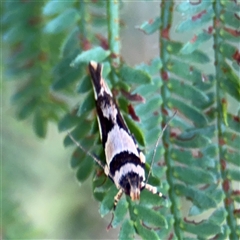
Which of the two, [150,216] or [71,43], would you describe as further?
[71,43]

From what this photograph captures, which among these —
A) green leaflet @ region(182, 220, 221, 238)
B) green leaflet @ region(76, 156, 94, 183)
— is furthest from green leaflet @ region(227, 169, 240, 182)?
green leaflet @ region(76, 156, 94, 183)

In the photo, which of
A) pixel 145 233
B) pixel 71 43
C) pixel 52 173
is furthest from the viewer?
pixel 52 173

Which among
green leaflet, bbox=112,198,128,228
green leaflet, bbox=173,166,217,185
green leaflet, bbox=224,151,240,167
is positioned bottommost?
green leaflet, bbox=112,198,128,228

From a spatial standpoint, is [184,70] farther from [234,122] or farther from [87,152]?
[87,152]

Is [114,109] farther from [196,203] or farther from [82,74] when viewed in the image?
Answer: [196,203]

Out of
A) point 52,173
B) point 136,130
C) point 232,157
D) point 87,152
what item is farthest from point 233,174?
point 52,173

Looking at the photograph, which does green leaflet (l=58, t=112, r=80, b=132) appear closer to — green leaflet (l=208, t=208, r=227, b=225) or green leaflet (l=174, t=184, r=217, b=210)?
green leaflet (l=174, t=184, r=217, b=210)

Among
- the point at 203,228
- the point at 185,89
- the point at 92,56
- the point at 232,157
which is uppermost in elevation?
the point at 92,56

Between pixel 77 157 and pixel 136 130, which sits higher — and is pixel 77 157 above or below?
below
